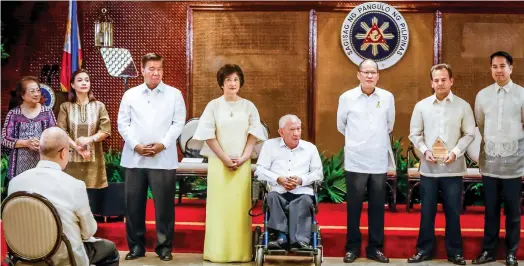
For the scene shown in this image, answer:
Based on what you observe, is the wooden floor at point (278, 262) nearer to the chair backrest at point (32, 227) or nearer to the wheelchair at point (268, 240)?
the wheelchair at point (268, 240)

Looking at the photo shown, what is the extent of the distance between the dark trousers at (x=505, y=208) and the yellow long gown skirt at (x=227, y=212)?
1990mm

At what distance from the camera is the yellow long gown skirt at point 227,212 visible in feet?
19.8

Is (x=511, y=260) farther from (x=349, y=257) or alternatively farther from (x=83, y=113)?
(x=83, y=113)

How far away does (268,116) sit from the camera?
919cm

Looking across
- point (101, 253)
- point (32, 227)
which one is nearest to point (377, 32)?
point (101, 253)

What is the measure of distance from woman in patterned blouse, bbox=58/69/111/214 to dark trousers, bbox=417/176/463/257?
9.24 feet

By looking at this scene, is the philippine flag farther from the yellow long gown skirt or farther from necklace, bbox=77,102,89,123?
the yellow long gown skirt

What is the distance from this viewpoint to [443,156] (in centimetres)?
592

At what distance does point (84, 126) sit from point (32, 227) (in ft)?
8.15

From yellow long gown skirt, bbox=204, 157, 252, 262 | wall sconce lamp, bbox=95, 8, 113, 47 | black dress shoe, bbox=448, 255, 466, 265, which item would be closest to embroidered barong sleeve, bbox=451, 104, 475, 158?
black dress shoe, bbox=448, 255, 466, 265

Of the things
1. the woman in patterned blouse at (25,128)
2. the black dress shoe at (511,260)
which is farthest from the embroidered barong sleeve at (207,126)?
the black dress shoe at (511,260)

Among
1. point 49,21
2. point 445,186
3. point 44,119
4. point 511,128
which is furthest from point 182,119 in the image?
point 49,21

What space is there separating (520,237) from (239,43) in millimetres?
4291

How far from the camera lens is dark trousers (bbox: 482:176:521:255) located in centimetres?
591
